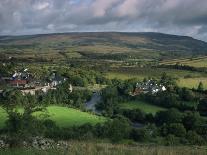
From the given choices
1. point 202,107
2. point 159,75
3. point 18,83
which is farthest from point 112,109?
point 159,75

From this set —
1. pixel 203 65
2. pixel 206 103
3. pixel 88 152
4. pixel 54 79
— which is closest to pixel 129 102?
pixel 206 103

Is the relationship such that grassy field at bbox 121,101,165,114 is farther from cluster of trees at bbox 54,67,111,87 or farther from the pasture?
cluster of trees at bbox 54,67,111,87

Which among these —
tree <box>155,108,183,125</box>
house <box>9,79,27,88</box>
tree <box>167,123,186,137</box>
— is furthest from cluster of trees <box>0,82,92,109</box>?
tree <box>167,123,186,137</box>

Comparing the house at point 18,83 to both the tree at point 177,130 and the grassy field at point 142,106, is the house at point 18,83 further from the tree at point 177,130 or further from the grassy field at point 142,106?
the tree at point 177,130

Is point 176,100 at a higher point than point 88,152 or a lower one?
lower

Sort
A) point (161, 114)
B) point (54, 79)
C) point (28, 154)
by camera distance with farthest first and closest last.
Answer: point (54, 79) → point (161, 114) → point (28, 154)

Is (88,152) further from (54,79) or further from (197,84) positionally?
(54,79)

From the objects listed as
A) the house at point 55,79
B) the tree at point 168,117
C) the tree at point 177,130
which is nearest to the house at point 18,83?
the house at point 55,79

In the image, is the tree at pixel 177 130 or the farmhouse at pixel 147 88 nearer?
the tree at pixel 177 130

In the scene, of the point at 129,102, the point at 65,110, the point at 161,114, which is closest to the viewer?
the point at 161,114
